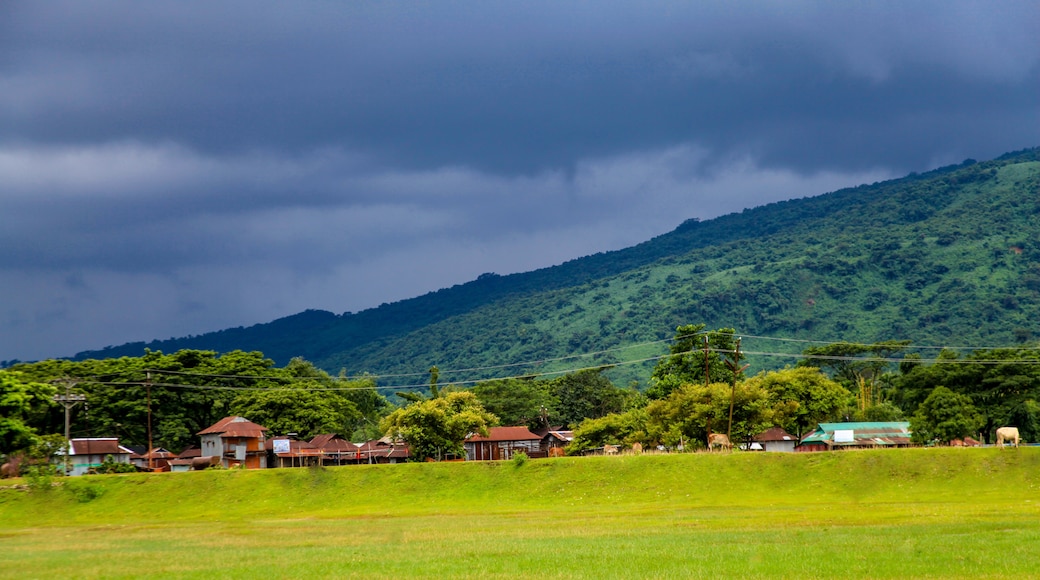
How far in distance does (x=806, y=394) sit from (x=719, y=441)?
3014 centimetres

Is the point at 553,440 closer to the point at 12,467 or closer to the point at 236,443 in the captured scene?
the point at 236,443

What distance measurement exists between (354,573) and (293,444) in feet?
273

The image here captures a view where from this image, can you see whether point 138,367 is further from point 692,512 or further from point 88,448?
point 692,512

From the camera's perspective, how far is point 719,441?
91312mm

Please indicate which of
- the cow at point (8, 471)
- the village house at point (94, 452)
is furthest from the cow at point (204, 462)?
the cow at point (8, 471)

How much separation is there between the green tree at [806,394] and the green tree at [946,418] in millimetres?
13557

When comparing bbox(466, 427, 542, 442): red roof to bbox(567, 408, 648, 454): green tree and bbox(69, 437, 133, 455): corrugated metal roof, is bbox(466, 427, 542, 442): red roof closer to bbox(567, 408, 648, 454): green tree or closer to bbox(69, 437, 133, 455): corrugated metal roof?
bbox(567, 408, 648, 454): green tree

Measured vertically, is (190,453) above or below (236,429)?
below

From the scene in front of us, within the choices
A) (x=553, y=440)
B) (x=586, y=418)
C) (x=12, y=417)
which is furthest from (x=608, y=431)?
(x=12, y=417)

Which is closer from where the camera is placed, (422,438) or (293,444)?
(422,438)

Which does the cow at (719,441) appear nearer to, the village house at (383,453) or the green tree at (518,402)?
the village house at (383,453)

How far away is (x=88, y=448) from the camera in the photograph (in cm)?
11019

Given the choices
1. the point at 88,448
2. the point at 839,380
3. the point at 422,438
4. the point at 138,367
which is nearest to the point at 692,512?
the point at 422,438

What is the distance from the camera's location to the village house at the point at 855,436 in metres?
113
